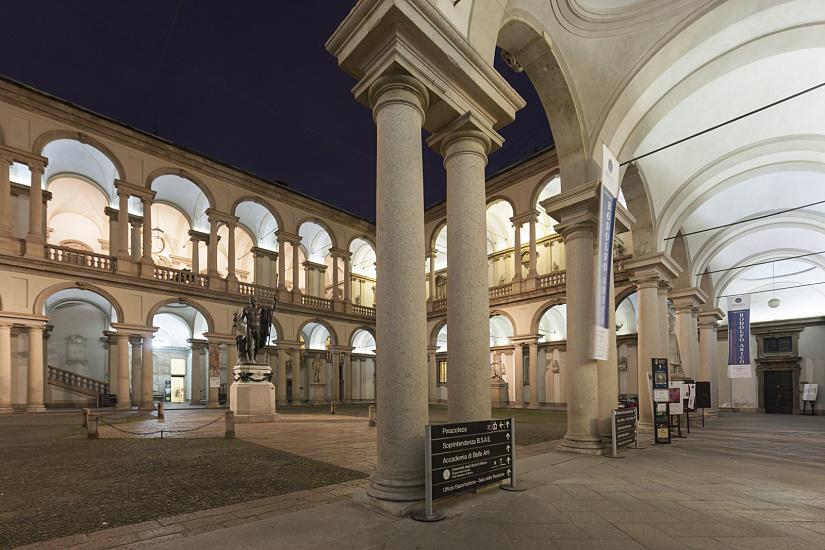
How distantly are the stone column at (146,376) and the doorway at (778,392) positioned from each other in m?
29.4

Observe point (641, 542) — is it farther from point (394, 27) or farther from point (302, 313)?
point (302, 313)

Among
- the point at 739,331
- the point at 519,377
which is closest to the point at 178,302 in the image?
the point at 519,377

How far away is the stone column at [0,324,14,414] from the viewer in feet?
51.8

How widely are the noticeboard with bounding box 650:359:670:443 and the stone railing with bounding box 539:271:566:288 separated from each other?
1252cm

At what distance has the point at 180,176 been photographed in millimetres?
22391

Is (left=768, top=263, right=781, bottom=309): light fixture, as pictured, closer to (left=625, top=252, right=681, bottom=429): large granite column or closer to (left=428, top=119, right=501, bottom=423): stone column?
(left=625, top=252, right=681, bottom=429): large granite column

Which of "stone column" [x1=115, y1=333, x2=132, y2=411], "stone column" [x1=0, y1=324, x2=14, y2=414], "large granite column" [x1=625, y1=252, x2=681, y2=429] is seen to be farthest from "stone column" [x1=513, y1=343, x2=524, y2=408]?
"stone column" [x1=0, y1=324, x2=14, y2=414]

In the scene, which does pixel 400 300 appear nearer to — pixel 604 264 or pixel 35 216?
pixel 604 264

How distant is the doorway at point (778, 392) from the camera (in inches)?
922

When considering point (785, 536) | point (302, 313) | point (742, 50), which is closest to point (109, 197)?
point (302, 313)

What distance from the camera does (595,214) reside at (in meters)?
7.81

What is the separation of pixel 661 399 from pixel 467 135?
721 centimetres

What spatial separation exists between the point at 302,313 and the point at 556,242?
14.6 metres

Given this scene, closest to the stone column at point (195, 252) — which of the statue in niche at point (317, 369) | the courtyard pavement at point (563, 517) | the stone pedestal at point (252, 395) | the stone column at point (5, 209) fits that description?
the stone column at point (5, 209)
